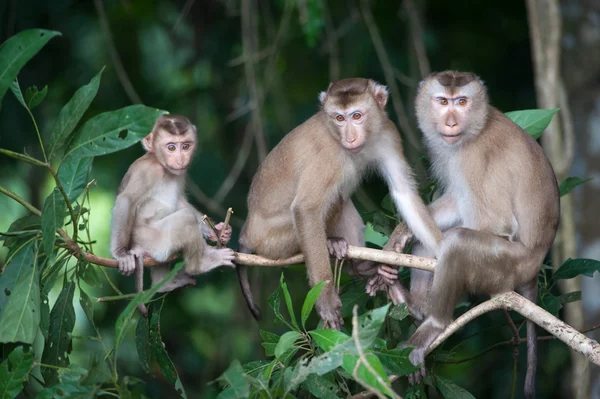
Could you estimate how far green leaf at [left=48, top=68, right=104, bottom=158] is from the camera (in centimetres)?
321

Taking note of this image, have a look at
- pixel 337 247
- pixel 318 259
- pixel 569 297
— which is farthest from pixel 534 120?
pixel 318 259

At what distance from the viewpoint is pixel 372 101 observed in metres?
4.73

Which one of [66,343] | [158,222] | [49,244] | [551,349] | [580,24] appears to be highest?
[580,24]

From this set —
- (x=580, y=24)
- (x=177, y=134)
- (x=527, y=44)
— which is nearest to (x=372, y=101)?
(x=177, y=134)

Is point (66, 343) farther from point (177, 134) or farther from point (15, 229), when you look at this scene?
point (177, 134)

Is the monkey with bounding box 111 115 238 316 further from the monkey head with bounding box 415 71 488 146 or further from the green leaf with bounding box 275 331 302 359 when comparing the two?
the monkey head with bounding box 415 71 488 146

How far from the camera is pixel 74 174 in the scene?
3295 mm

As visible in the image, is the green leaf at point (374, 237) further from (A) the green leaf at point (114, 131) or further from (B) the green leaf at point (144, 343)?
(A) the green leaf at point (114, 131)

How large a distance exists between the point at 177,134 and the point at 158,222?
0.55m

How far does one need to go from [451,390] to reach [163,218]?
1.92 meters

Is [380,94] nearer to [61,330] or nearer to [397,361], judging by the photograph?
[397,361]

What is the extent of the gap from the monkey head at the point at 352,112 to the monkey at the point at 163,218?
0.85 meters

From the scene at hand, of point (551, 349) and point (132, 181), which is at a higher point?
point (132, 181)

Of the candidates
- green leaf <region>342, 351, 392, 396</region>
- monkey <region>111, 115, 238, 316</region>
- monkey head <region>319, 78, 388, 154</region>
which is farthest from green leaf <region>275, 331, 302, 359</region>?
monkey head <region>319, 78, 388, 154</region>
